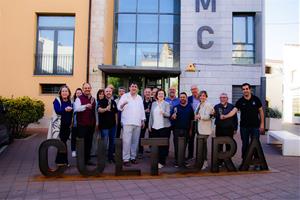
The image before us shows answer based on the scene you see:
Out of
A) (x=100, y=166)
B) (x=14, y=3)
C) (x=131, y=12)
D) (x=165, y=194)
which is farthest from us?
(x=131, y=12)

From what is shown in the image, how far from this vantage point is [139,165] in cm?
780

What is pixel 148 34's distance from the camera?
17.4 m

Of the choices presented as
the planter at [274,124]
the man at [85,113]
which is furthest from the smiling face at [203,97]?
the planter at [274,124]

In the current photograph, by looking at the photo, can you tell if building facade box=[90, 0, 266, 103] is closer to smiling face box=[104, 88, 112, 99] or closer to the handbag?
smiling face box=[104, 88, 112, 99]

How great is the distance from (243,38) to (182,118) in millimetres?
11385

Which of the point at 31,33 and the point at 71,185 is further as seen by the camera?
the point at 31,33

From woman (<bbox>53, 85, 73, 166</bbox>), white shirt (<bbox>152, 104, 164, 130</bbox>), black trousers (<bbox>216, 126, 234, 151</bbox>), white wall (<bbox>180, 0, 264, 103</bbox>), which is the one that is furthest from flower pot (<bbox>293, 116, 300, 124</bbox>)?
woman (<bbox>53, 85, 73, 166</bbox>)

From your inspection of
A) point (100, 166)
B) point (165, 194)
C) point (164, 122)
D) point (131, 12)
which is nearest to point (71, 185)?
point (100, 166)

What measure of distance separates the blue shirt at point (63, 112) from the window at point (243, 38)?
1202cm

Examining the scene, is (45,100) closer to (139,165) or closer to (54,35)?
(54,35)

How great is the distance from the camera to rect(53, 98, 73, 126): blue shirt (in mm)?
7039

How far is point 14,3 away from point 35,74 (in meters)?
3.58

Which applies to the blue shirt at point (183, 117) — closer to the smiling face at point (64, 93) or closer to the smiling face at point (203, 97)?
the smiling face at point (203, 97)

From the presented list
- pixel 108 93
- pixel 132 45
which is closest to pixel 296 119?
pixel 132 45
